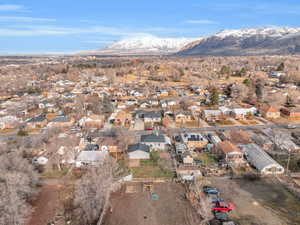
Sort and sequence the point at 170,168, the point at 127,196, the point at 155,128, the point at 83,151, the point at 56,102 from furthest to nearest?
1. the point at 56,102
2. the point at 155,128
3. the point at 83,151
4. the point at 170,168
5. the point at 127,196

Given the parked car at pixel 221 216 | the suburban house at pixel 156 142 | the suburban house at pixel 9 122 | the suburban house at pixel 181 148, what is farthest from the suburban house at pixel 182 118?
the suburban house at pixel 9 122

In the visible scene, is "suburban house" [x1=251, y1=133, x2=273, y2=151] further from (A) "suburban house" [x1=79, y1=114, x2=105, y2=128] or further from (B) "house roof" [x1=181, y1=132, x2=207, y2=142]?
(A) "suburban house" [x1=79, y1=114, x2=105, y2=128]

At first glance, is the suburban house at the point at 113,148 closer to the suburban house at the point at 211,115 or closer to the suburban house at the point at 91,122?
the suburban house at the point at 91,122

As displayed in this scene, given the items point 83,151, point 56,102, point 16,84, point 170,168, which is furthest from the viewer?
point 16,84

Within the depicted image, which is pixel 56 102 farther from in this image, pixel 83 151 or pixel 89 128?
pixel 83 151

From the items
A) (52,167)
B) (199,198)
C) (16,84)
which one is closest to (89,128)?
(52,167)

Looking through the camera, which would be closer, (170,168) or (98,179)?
(98,179)

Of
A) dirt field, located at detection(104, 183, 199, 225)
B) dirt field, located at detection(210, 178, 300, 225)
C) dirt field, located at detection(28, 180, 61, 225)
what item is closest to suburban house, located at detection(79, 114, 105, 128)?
dirt field, located at detection(28, 180, 61, 225)
